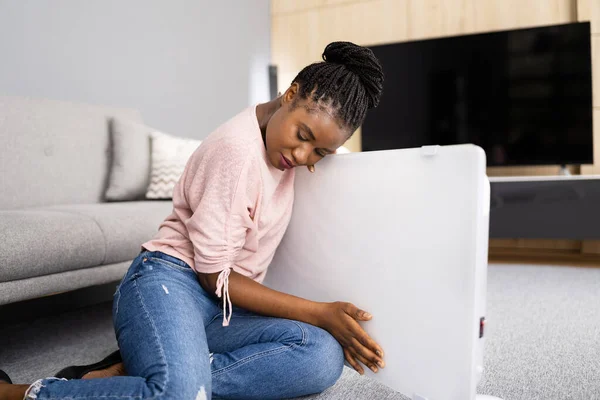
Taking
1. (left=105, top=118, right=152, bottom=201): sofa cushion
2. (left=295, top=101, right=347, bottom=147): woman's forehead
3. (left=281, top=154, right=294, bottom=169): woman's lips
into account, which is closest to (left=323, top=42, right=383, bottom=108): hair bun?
(left=295, top=101, right=347, bottom=147): woman's forehead

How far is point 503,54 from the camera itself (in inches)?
123

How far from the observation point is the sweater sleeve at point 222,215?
0.90 m

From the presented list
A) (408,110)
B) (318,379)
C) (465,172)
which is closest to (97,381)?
(318,379)

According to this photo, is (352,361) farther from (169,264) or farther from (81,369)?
(81,369)

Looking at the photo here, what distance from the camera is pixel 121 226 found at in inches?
61.1

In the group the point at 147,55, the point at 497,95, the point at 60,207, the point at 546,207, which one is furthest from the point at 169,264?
the point at 497,95

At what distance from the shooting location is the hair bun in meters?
0.94

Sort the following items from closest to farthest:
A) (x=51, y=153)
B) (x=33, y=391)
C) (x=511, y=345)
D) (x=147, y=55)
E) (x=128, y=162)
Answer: (x=33, y=391) < (x=511, y=345) < (x=51, y=153) < (x=128, y=162) < (x=147, y=55)

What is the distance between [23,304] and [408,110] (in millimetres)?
2634

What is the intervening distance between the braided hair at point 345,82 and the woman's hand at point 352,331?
1.13 ft

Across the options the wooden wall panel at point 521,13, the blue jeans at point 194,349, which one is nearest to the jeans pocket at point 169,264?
the blue jeans at point 194,349

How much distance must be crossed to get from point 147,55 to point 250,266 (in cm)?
223

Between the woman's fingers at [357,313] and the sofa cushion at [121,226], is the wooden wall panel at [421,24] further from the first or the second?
the woman's fingers at [357,313]

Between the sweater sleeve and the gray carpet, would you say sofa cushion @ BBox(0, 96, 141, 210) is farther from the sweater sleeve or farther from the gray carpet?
the sweater sleeve
